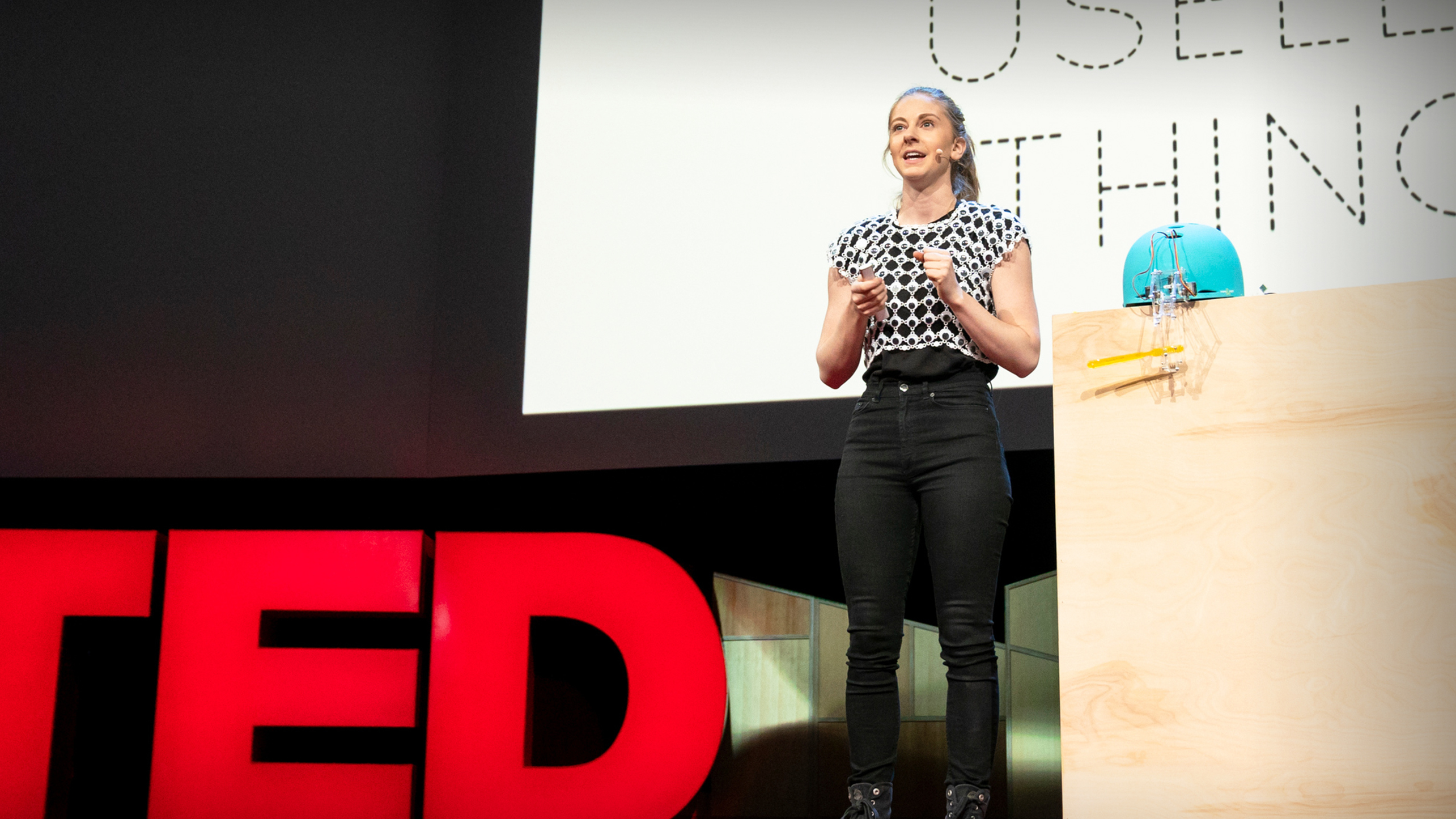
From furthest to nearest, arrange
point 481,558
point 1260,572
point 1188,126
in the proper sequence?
point 481,558, point 1188,126, point 1260,572

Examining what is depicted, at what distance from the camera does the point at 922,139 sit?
198cm

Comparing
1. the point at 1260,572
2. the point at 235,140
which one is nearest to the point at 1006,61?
the point at 1260,572

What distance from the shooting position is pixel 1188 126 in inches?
104

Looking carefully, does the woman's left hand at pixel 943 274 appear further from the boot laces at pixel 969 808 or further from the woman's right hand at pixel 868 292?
the boot laces at pixel 969 808

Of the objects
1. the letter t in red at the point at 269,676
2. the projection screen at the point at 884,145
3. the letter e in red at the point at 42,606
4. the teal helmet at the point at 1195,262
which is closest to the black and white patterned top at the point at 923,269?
the teal helmet at the point at 1195,262

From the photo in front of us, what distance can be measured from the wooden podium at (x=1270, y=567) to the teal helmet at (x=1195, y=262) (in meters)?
0.08

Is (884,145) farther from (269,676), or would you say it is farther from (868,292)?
(269,676)

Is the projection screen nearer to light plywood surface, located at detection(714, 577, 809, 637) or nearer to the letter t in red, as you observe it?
light plywood surface, located at detection(714, 577, 809, 637)

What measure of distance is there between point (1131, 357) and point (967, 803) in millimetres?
654

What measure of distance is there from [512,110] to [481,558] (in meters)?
1.26

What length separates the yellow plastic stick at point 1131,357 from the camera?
1.66 meters

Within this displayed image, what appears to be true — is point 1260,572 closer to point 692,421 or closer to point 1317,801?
point 1317,801

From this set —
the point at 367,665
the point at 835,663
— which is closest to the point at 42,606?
the point at 367,665

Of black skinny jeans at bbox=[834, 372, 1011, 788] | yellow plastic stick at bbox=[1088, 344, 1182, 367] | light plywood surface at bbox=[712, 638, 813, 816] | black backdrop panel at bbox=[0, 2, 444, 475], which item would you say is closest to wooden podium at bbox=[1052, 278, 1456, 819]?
yellow plastic stick at bbox=[1088, 344, 1182, 367]
